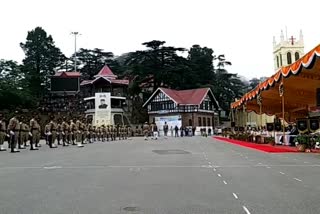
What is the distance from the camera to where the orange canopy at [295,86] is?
17.1 m

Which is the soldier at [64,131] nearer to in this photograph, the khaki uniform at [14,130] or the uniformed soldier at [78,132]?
the uniformed soldier at [78,132]

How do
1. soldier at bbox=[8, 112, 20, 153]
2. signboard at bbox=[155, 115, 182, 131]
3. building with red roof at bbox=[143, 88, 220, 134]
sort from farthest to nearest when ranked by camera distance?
signboard at bbox=[155, 115, 182, 131] → building with red roof at bbox=[143, 88, 220, 134] → soldier at bbox=[8, 112, 20, 153]

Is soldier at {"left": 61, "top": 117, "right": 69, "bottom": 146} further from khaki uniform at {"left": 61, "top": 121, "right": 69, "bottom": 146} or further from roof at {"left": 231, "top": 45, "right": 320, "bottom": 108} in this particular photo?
roof at {"left": 231, "top": 45, "right": 320, "bottom": 108}

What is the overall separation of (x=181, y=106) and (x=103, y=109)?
14.5m

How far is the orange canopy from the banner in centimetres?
3948

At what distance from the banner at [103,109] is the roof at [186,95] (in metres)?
7.24

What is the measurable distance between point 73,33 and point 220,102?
111ft

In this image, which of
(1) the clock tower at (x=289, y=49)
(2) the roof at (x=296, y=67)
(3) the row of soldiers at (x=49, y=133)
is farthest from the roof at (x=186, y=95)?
(2) the roof at (x=296, y=67)

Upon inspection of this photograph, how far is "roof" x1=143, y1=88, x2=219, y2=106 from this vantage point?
2990 inches

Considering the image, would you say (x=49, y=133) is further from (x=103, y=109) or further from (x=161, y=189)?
(x=103, y=109)

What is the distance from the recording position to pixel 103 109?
260 feet

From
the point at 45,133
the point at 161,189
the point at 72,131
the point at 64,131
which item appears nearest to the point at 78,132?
the point at 72,131

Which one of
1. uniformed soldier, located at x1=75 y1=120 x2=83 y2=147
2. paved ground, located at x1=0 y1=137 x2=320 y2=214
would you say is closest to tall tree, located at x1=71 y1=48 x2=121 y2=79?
uniformed soldier, located at x1=75 y1=120 x2=83 y2=147

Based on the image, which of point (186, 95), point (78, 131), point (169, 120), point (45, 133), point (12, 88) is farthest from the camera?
point (186, 95)
